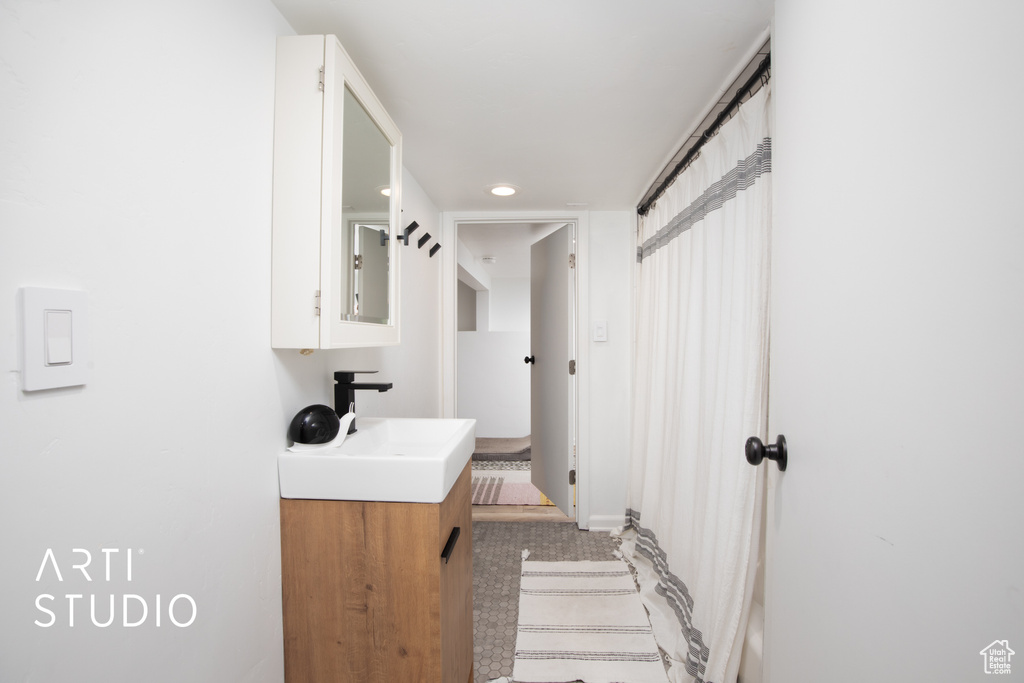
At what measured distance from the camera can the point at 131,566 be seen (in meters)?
0.70

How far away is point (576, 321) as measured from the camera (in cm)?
299

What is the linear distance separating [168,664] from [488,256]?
4613 millimetres

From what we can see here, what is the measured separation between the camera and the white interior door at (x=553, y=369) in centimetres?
304

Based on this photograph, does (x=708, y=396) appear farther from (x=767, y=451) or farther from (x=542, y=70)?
(x=542, y=70)

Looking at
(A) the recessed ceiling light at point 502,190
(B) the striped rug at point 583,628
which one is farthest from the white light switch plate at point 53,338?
(A) the recessed ceiling light at point 502,190

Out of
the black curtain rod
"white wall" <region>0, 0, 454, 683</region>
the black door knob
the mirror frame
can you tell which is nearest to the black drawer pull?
"white wall" <region>0, 0, 454, 683</region>

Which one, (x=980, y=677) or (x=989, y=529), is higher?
(x=989, y=529)

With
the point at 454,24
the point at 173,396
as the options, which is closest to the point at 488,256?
the point at 454,24

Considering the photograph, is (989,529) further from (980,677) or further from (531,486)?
(531,486)

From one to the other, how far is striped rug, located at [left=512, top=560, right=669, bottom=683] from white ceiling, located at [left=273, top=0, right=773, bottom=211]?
2111mm

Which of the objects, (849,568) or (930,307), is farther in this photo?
(849,568)

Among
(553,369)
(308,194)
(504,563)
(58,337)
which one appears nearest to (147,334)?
(58,337)

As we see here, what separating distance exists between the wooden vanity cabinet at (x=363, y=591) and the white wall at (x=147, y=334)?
0.06 meters

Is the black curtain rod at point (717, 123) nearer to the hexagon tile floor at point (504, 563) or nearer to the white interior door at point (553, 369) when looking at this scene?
the white interior door at point (553, 369)
